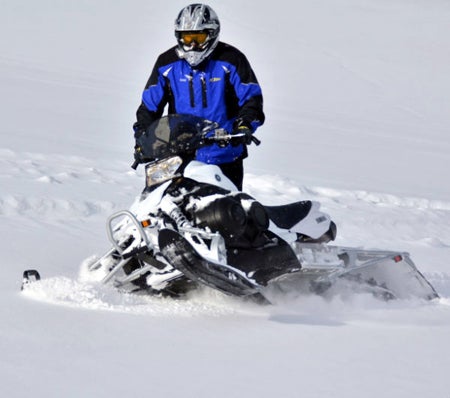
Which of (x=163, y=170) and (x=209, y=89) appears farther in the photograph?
(x=209, y=89)

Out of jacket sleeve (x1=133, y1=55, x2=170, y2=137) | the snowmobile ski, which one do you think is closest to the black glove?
jacket sleeve (x1=133, y1=55, x2=170, y2=137)

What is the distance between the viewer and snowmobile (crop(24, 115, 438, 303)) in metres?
4.64

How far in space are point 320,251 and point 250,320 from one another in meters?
0.71

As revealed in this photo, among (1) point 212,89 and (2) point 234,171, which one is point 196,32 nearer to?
(1) point 212,89

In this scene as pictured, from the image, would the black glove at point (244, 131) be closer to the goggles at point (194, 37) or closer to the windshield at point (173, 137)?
the windshield at point (173, 137)

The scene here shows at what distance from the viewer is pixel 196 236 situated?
4711 millimetres

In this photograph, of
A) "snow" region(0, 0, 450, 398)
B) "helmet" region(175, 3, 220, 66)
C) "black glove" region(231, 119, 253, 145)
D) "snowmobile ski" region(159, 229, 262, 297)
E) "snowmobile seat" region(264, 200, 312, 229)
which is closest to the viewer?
"snow" region(0, 0, 450, 398)

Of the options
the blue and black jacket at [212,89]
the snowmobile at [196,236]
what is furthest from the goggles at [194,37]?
the snowmobile at [196,236]

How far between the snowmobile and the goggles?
0.67m

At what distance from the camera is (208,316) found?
4797mm

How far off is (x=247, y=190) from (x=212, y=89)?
406cm

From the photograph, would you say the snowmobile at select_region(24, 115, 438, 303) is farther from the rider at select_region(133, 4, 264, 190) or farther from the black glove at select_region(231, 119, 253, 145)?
the rider at select_region(133, 4, 264, 190)

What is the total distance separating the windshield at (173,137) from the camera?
196 inches

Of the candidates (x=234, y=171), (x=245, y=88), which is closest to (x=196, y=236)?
(x=234, y=171)
